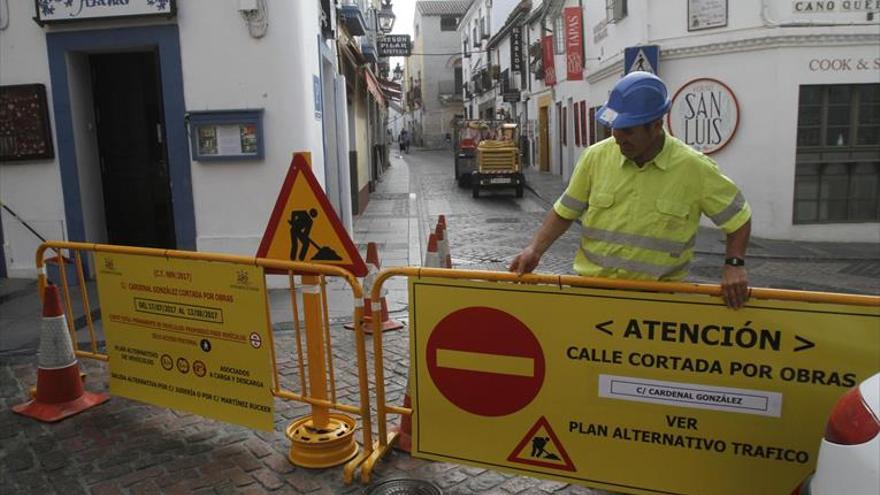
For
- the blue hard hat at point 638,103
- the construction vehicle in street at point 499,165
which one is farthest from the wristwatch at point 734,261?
the construction vehicle in street at point 499,165

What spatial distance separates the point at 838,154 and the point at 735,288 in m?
10.2

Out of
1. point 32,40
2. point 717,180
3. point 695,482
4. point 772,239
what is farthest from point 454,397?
point 772,239

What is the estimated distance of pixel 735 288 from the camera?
2789 mm

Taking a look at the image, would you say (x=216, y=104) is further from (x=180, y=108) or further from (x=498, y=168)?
(x=498, y=168)

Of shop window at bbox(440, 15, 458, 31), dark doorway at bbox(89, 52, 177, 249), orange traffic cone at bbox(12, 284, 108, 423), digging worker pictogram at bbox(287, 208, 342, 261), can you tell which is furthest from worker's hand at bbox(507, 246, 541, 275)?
shop window at bbox(440, 15, 458, 31)

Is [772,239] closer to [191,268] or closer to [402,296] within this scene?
[402,296]

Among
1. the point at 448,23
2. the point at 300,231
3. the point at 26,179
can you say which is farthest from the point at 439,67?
the point at 300,231

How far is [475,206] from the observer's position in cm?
1711

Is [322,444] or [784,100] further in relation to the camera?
[784,100]

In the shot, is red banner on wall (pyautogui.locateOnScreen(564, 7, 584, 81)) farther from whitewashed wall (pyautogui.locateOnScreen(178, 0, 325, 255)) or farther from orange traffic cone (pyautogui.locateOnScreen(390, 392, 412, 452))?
orange traffic cone (pyautogui.locateOnScreen(390, 392, 412, 452))

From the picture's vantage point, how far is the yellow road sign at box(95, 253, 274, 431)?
3.94m

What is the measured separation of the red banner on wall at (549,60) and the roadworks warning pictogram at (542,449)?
20.8m

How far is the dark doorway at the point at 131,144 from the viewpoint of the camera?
8781mm

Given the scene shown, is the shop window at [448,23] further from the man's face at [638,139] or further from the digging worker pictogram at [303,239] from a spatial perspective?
the man's face at [638,139]
